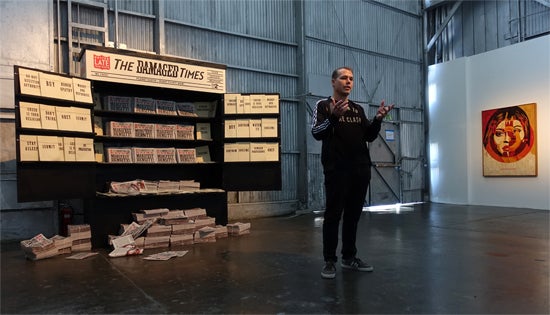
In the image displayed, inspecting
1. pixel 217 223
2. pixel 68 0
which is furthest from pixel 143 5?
pixel 217 223

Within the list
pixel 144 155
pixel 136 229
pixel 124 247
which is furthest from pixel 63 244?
pixel 144 155

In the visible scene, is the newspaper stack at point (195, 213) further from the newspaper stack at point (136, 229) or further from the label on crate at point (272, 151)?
the label on crate at point (272, 151)

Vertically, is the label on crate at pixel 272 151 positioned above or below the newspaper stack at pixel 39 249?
above

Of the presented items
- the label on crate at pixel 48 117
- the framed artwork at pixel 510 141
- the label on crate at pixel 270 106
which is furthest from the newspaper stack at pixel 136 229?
the framed artwork at pixel 510 141

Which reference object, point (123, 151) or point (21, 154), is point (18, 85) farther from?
point (123, 151)

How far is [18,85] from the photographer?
4.50m

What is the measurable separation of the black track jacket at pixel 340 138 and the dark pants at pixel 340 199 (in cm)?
7

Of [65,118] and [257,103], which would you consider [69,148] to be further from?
[257,103]

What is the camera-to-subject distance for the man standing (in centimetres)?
334

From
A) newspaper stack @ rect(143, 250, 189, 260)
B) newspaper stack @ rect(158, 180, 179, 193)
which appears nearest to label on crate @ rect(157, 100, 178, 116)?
newspaper stack @ rect(158, 180, 179, 193)

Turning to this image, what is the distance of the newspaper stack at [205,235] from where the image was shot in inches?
214

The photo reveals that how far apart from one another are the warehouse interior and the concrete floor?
22 mm

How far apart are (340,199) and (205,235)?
2.71 metres

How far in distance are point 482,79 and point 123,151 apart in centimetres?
896
